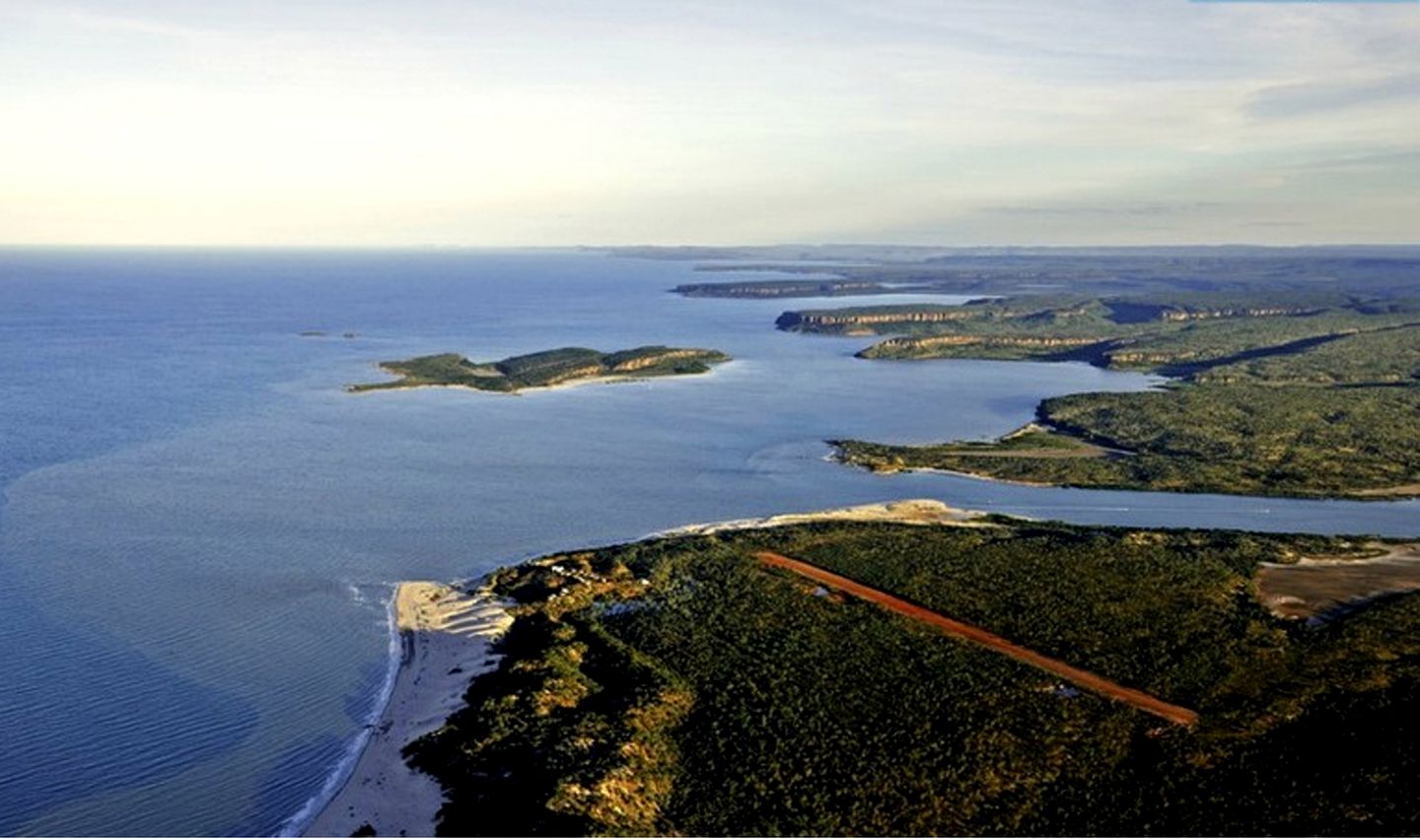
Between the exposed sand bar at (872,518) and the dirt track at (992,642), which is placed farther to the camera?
the exposed sand bar at (872,518)

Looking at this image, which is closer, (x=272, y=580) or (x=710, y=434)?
(x=272, y=580)

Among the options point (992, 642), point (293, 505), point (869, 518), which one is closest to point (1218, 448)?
point (869, 518)

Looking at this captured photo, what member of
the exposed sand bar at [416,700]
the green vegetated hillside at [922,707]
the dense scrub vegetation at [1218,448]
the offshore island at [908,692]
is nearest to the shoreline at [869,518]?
the offshore island at [908,692]

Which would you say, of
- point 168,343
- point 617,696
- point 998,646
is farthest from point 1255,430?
point 168,343

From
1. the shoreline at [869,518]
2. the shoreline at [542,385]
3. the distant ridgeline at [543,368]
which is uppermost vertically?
the distant ridgeline at [543,368]

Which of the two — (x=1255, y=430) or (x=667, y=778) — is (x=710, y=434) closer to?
(x=1255, y=430)

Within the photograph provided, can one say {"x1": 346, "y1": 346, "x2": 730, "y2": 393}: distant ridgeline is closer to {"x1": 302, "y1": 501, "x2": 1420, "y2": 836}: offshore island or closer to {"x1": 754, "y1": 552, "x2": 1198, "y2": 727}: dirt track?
{"x1": 302, "y1": 501, "x2": 1420, "y2": 836}: offshore island

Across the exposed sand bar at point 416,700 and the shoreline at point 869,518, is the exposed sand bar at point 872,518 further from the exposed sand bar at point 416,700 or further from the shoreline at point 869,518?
the exposed sand bar at point 416,700
